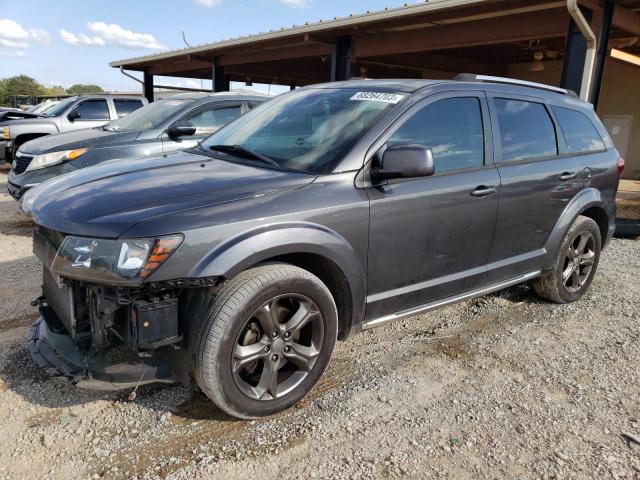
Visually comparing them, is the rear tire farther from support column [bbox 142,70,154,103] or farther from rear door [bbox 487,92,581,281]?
support column [bbox 142,70,154,103]

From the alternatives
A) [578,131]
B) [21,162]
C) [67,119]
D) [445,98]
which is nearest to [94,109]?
[67,119]

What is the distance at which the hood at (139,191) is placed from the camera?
2383mm

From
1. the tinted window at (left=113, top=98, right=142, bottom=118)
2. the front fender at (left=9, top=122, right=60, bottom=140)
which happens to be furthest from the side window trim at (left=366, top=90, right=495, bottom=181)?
the front fender at (left=9, top=122, right=60, bottom=140)

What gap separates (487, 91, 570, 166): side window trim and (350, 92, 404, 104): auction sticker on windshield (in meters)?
0.81

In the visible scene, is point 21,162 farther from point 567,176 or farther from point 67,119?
point 567,176

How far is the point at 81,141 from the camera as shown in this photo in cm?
647

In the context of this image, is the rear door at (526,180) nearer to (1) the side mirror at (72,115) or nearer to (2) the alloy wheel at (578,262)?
(2) the alloy wheel at (578,262)

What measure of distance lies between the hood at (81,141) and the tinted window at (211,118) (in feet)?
2.55

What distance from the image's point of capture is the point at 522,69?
16500 millimetres

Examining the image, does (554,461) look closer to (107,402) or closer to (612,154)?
(107,402)

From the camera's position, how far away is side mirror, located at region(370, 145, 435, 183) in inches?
109

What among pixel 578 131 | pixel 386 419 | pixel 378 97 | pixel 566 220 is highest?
pixel 378 97

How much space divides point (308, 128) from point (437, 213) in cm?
97

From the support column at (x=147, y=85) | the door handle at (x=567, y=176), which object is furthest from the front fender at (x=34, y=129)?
the support column at (x=147, y=85)
